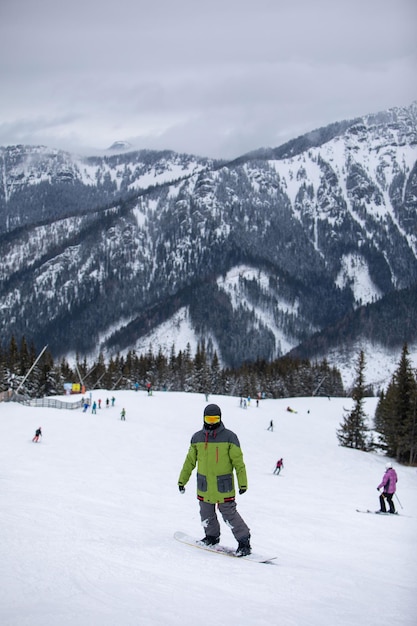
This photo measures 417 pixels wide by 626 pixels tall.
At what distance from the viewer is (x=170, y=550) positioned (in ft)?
29.8

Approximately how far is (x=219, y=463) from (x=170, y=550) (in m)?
1.58

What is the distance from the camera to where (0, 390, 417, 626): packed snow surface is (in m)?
5.96

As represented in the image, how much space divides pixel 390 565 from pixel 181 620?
20.5 feet

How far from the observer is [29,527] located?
926cm

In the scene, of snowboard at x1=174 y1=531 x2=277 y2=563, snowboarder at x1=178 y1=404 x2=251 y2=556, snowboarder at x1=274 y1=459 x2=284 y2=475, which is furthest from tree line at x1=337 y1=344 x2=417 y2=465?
snowboarder at x1=178 y1=404 x2=251 y2=556

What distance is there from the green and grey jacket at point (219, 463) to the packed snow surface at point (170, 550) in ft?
3.16

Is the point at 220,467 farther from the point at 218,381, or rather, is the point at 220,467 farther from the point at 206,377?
the point at 218,381

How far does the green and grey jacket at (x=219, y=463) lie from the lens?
8.96 meters

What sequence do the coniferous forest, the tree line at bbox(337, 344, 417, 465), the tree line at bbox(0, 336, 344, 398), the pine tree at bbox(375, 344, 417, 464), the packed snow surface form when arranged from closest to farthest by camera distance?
the packed snow surface, the pine tree at bbox(375, 344, 417, 464), the tree line at bbox(337, 344, 417, 465), the coniferous forest, the tree line at bbox(0, 336, 344, 398)

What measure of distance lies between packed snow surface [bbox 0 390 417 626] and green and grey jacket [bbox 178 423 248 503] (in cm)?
96

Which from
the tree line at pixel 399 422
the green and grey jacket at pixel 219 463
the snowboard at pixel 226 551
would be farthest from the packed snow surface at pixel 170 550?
the tree line at pixel 399 422

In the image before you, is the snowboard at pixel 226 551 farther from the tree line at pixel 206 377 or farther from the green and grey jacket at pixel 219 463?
the tree line at pixel 206 377

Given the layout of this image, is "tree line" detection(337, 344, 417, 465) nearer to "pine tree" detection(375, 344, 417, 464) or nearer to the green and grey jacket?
"pine tree" detection(375, 344, 417, 464)

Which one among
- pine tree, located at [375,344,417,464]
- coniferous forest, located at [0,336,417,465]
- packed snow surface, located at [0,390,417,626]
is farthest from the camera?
coniferous forest, located at [0,336,417,465]
